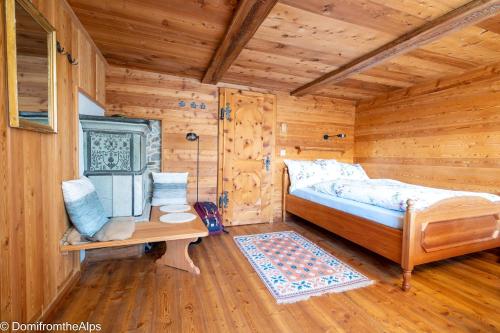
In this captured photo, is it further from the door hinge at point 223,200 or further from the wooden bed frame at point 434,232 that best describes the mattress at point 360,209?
the door hinge at point 223,200

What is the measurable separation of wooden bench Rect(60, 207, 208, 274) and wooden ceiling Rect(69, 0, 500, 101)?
1.70 meters

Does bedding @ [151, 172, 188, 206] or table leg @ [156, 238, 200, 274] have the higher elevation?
bedding @ [151, 172, 188, 206]

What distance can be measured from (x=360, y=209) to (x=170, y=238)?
1878mm

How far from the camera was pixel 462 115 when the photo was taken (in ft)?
9.32

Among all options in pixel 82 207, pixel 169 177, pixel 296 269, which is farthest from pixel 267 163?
pixel 82 207

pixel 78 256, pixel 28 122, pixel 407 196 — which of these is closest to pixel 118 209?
pixel 78 256

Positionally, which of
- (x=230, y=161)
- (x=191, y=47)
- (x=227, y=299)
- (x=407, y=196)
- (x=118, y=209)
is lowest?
(x=227, y=299)

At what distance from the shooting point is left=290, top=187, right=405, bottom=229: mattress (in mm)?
2006

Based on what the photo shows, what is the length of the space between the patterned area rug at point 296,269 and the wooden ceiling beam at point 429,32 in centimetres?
213

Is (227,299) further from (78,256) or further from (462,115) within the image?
(462,115)

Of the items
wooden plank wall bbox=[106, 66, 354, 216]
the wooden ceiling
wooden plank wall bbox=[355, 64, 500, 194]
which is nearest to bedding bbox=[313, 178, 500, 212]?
wooden plank wall bbox=[355, 64, 500, 194]

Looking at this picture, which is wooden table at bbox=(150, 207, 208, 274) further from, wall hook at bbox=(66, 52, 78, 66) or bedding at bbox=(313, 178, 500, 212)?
bedding at bbox=(313, 178, 500, 212)

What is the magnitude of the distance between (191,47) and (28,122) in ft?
5.19

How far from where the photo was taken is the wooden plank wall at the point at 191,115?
2.92m
